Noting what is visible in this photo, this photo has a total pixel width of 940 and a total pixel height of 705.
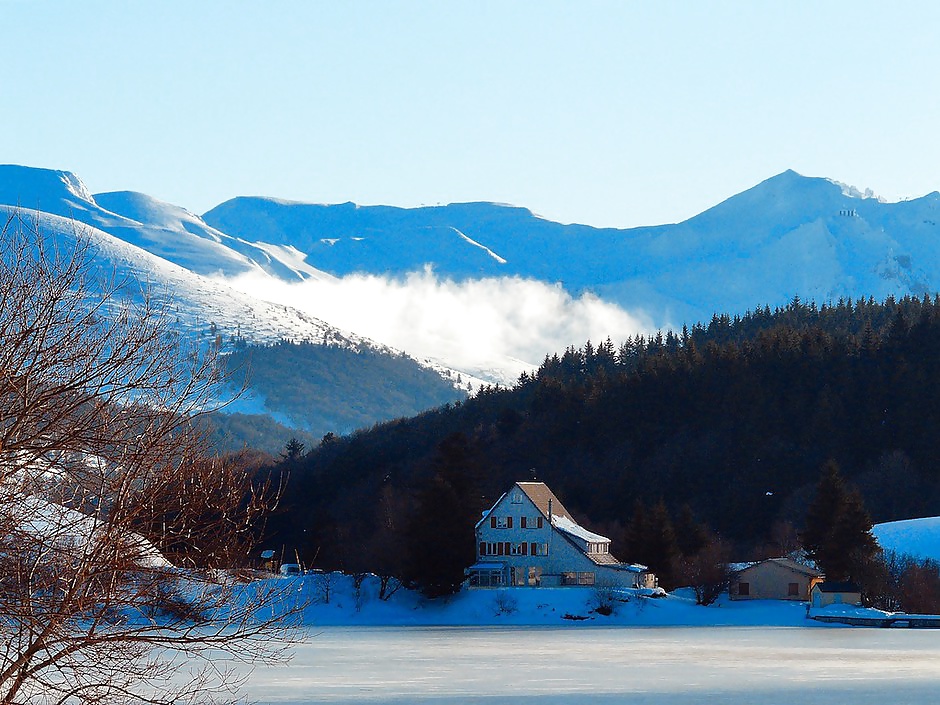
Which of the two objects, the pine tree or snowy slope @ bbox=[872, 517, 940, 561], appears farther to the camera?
snowy slope @ bbox=[872, 517, 940, 561]

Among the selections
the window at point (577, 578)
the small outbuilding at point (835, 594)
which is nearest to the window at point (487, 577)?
the window at point (577, 578)

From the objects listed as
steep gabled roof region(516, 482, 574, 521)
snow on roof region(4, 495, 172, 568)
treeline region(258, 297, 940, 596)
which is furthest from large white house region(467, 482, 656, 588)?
snow on roof region(4, 495, 172, 568)

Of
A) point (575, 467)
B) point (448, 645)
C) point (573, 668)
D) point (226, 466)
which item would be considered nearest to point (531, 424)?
point (575, 467)

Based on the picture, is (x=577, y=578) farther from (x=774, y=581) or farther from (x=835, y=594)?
(x=835, y=594)

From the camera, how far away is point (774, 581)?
114 metres

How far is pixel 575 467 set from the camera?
176250mm

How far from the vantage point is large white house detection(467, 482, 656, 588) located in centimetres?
11825

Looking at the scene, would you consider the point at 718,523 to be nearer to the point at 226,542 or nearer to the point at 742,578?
the point at 742,578

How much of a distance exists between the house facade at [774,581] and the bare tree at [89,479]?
96000 millimetres

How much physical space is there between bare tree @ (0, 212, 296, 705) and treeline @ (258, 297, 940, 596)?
103 metres

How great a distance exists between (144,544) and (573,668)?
121 ft

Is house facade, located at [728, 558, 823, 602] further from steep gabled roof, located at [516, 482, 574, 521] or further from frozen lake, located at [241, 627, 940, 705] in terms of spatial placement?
frozen lake, located at [241, 627, 940, 705]

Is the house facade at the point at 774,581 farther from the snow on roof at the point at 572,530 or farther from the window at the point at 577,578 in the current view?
the snow on roof at the point at 572,530

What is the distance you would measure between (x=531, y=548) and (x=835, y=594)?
90.0ft
